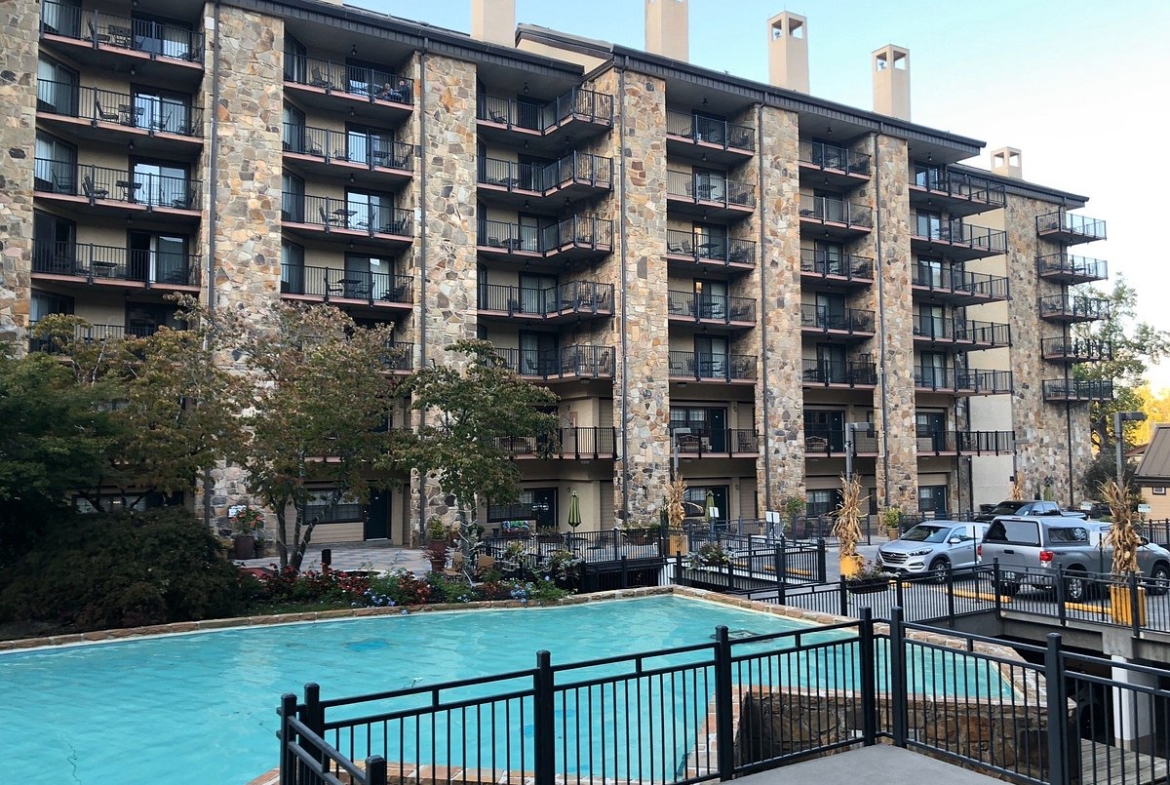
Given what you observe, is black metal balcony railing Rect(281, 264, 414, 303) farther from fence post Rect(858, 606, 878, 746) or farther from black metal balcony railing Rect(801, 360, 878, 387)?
fence post Rect(858, 606, 878, 746)

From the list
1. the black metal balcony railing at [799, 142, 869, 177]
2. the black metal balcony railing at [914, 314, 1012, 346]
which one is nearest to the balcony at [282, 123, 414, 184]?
the black metal balcony railing at [799, 142, 869, 177]

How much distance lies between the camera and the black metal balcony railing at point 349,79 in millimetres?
34625

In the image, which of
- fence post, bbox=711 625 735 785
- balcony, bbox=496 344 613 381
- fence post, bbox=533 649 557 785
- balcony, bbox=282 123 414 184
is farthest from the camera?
balcony, bbox=496 344 613 381

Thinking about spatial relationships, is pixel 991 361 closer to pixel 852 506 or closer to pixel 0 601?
pixel 852 506

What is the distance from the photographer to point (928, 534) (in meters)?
26.5

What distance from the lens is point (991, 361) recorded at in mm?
52281

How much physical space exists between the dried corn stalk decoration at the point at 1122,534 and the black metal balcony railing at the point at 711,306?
869 inches

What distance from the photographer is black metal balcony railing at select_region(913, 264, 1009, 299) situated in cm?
4822

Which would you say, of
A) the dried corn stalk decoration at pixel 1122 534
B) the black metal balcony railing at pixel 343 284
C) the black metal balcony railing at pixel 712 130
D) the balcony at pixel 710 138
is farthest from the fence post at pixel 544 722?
the black metal balcony railing at pixel 712 130

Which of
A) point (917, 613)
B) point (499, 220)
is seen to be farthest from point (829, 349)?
point (917, 613)

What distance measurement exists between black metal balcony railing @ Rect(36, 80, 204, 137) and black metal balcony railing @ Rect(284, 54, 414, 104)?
4222mm

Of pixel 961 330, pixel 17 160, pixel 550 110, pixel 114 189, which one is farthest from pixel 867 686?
pixel 961 330

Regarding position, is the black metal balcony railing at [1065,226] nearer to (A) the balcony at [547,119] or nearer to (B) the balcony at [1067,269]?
(B) the balcony at [1067,269]

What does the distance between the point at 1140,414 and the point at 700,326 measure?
1822 centimetres
